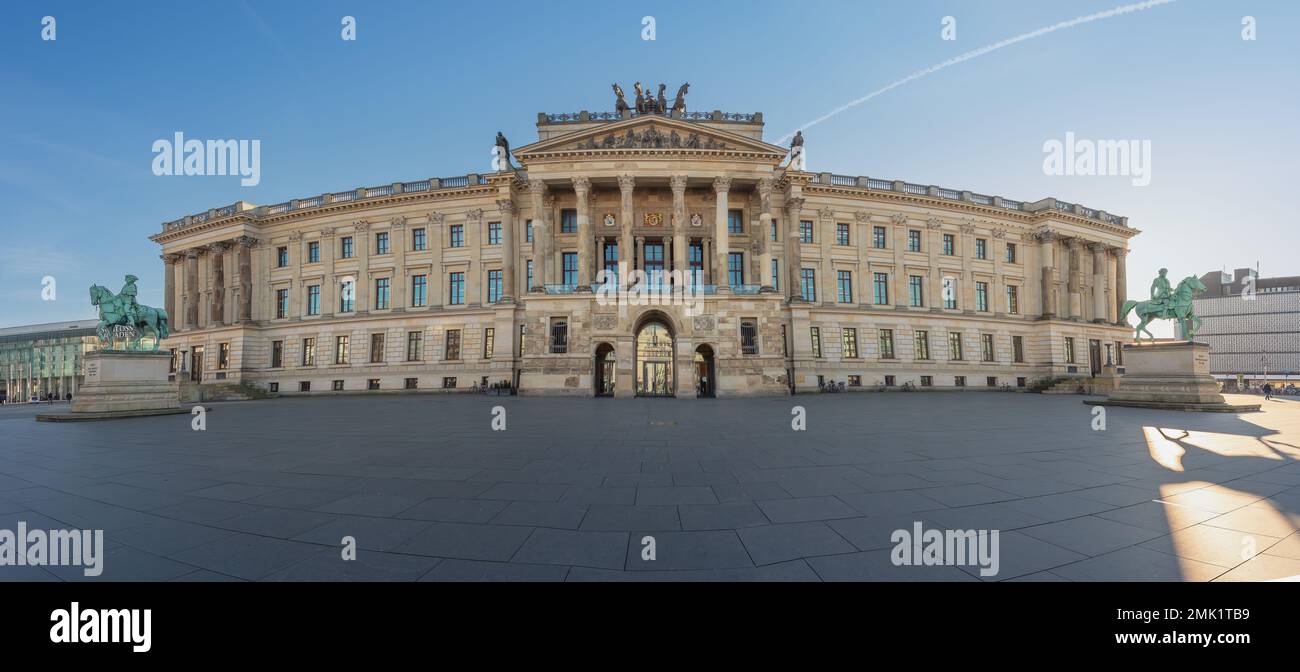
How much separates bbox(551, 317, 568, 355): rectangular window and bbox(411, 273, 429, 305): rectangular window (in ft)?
49.6

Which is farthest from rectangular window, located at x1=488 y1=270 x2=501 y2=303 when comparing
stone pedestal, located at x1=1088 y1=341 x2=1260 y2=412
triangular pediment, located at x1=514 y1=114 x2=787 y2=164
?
stone pedestal, located at x1=1088 y1=341 x2=1260 y2=412

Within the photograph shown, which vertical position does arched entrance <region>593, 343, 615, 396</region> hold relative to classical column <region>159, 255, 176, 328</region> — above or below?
below

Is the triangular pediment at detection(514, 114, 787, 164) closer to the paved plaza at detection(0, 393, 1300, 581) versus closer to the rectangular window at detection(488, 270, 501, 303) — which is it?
the rectangular window at detection(488, 270, 501, 303)

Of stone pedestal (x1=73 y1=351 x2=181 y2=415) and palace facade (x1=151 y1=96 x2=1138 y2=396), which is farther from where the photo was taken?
palace facade (x1=151 y1=96 x2=1138 y2=396)

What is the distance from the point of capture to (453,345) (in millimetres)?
34969

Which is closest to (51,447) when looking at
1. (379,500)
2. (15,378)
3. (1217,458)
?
(379,500)

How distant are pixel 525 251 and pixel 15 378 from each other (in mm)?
105215

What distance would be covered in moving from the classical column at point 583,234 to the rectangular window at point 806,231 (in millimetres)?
18122

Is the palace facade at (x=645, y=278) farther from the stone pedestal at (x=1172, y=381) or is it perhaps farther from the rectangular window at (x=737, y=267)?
the stone pedestal at (x=1172, y=381)

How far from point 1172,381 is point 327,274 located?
179 ft

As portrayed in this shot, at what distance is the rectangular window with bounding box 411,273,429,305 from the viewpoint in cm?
3606

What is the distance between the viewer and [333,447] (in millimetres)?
9047

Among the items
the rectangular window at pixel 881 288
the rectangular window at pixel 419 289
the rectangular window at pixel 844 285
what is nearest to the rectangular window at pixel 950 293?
the rectangular window at pixel 881 288
